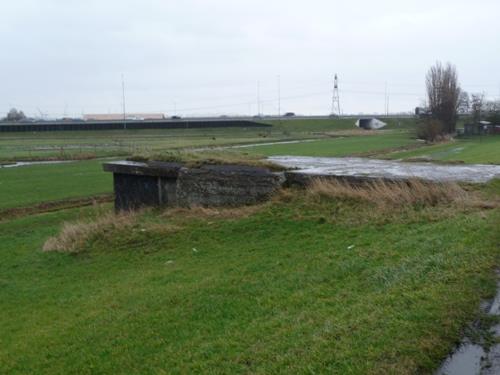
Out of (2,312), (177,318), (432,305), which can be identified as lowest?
(2,312)

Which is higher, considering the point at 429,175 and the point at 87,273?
the point at 429,175

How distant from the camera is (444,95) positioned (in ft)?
316

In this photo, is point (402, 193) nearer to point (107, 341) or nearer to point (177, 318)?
point (177, 318)

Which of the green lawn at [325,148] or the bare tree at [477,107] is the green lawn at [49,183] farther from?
the bare tree at [477,107]

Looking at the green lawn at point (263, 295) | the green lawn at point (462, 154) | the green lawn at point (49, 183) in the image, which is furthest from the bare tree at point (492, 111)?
the green lawn at point (263, 295)

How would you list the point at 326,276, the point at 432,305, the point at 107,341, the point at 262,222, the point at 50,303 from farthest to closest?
the point at 262,222
the point at 50,303
the point at 326,276
the point at 107,341
the point at 432,305

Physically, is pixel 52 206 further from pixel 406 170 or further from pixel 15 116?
pixel 15 116

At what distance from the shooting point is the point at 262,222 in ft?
36.8

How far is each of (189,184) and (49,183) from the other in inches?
841

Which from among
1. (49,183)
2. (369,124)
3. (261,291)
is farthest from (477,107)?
(261,291)

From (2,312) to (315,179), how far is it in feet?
23.4

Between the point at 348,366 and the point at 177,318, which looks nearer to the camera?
the point at 348,366

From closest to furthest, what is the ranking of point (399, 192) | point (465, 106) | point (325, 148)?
point (399, 192)
point (325, 148)
point (465, 106)

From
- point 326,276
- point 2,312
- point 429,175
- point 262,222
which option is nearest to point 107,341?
point 326,276
